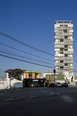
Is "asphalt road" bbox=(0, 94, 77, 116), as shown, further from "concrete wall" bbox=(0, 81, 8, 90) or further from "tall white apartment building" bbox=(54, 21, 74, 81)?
"tall white apartment building" bbox=(54, 21, 74, 81)

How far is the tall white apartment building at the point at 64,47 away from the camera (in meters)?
91.2

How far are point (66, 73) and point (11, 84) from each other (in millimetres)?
46655

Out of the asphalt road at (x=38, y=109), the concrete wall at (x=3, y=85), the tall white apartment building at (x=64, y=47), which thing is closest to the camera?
the asphalt road at (x=38, y=109)

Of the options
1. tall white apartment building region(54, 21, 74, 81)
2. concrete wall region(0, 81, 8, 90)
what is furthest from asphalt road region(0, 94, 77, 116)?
tall white apartment building region(54, 21, 74, 81)

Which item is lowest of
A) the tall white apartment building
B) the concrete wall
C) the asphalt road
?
the concrete wall

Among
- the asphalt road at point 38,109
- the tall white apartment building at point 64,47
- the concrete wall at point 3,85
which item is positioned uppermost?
the tall white apartment building at point 64,47

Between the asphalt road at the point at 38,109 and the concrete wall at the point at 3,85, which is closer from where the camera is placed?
the asphalt road at the point at 38,109

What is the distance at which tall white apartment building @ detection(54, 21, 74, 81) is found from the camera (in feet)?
299

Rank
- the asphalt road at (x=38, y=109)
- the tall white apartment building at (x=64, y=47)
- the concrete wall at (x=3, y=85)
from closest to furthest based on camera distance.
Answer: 1. the asphalt road at (x=38, y=109)
2. the concrete wall at (x=3, y=85)
3. the tall white apartment building at (x=64, y=47)

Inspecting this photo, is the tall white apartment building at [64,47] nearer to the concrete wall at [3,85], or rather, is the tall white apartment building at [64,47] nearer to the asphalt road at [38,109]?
the concrete wall at [3,85]

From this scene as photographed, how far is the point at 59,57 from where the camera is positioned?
92.4 meters

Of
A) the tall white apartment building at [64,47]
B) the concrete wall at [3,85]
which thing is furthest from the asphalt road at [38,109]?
the tall white apartment building at [64,47]

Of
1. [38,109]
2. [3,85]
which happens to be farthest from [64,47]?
[38,109]

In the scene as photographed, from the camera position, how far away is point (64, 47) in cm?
9338
